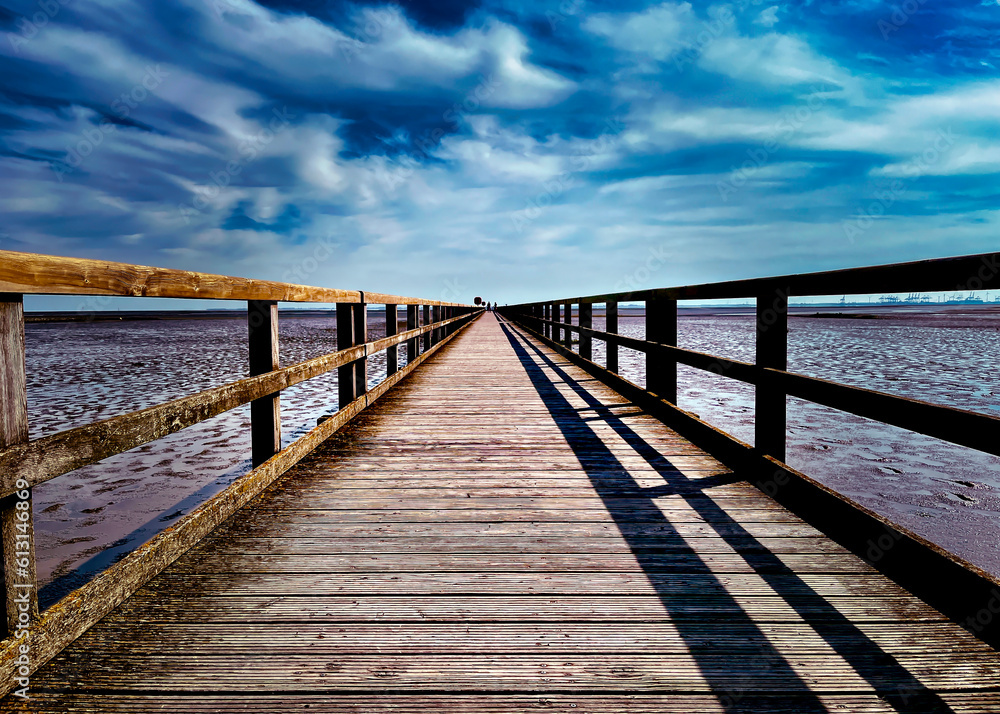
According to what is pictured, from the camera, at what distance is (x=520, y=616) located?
177 centimetres

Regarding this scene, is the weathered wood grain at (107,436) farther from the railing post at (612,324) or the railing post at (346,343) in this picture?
the railing post at (612,324)

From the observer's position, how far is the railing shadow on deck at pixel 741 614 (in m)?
1.41

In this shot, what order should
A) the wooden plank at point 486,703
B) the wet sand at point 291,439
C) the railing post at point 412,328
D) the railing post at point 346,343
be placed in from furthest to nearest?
the railing post at point 412,328 → the railing post at point 346,343 → the wet sand at point 291,439 → the wooden plank at point 486,703

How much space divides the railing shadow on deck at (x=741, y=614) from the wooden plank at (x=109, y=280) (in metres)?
2.13

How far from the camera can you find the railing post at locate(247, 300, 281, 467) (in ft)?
9.45

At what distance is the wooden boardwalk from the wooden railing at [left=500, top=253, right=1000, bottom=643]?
111 mm

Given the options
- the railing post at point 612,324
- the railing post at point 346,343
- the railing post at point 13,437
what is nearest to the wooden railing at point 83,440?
the railing post at point 13,437

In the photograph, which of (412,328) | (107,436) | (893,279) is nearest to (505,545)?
(107,436)

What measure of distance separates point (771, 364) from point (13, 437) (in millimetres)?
3072

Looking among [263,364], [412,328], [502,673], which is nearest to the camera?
[502,673]

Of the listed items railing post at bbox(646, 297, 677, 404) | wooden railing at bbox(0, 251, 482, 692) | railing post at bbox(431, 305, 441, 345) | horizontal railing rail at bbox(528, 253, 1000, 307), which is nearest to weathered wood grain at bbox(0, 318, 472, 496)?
wooden railing at bbox(0, 251, 482, 692)

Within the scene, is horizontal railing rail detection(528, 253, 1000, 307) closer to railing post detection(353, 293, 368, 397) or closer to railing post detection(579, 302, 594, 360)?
railing post detection(353, 293, 368, 397)

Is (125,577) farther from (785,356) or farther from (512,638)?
(785,356)

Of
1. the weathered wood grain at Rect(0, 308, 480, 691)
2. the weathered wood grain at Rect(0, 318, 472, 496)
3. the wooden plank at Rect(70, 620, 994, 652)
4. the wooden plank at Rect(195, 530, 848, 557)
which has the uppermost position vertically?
the weathered wood grain at Rect(0, 318, 472, 496)
